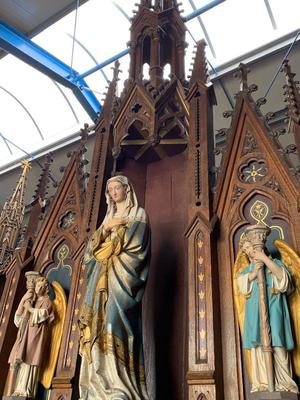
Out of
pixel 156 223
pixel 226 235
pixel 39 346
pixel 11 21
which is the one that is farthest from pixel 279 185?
pixel 11 21

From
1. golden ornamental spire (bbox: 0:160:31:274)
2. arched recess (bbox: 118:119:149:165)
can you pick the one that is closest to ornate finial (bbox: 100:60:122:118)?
arched recess (bbox: 118:119:149:165)

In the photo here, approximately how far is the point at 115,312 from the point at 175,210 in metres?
1.66

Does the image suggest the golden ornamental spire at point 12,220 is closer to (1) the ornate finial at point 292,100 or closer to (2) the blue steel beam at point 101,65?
(2) the blue steel beam at point 101,65

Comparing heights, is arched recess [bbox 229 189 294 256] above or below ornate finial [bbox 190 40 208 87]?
below

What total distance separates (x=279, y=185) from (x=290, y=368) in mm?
1519

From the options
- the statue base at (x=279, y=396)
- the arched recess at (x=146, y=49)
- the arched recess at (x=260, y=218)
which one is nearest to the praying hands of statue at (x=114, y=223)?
the arched recess at (x=260, y=218)

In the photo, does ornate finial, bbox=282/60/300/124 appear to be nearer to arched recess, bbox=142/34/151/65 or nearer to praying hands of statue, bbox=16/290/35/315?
arched recess, bbox=142/34/151/65

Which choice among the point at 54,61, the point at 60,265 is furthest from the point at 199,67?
the point at 54,61

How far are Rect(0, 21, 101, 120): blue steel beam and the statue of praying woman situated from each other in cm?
602

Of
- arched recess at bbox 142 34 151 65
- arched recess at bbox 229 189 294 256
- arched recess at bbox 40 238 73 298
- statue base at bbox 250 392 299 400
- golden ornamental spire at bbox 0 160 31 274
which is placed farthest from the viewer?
golden ornamental spire at bbox 0 160 31 274

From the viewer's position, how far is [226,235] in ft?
12.6

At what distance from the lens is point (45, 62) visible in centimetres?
893

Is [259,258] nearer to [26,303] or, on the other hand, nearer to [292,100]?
[292,100]

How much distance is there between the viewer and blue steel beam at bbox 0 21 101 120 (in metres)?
8.42
